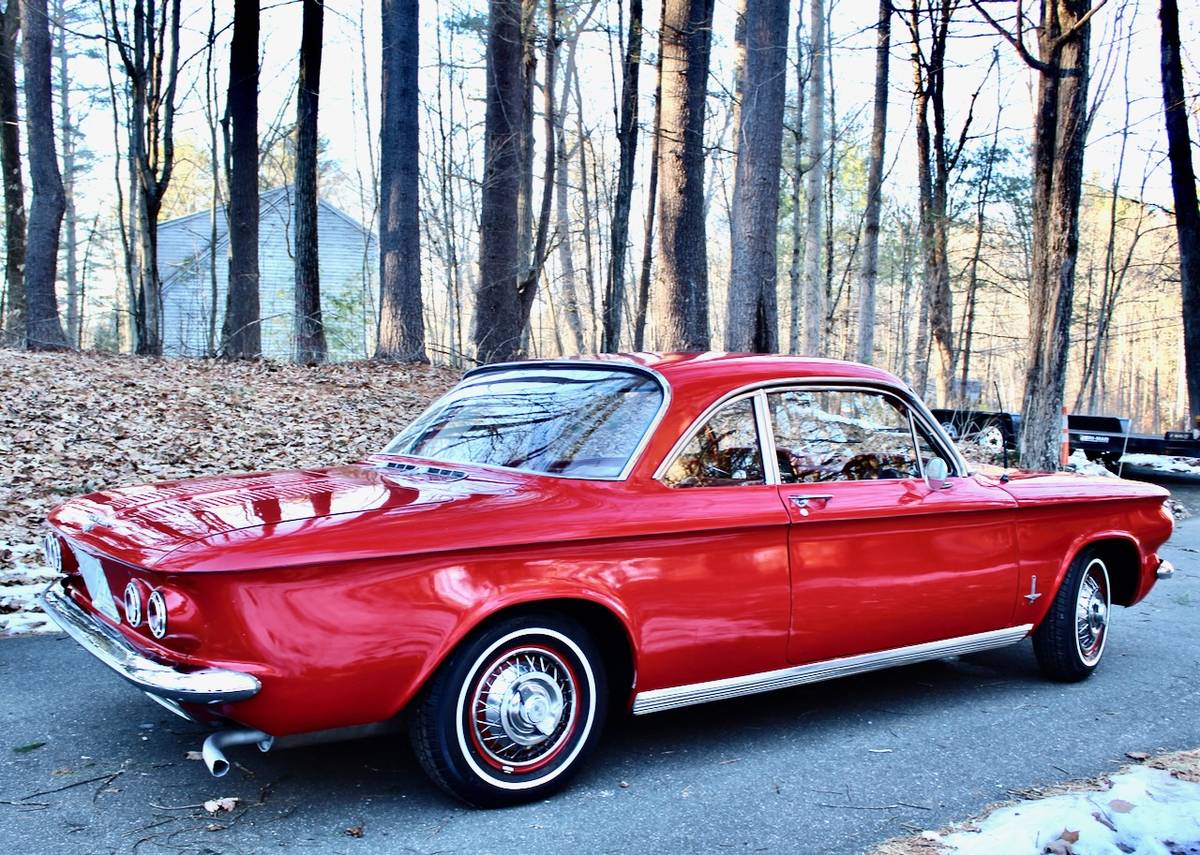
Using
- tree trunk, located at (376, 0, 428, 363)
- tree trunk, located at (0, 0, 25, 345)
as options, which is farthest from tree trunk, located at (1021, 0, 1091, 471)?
tree trunk, located at (0, 0, 25, 345)

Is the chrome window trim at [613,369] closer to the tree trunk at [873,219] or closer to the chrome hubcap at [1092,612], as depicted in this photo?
the chrome hubcap at [1092,612]

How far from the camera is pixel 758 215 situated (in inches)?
420

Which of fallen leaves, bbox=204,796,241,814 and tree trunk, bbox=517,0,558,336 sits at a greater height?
tree trunk, bbox=517,0,558,336

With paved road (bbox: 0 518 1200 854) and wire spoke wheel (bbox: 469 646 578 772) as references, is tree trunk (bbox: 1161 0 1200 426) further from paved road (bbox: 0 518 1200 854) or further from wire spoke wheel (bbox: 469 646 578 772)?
wire spoke wheel (bbox: 469 646 578 772)

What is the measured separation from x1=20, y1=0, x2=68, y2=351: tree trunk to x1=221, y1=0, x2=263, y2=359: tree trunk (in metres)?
2.57

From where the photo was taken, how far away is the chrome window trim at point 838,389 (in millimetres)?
3881

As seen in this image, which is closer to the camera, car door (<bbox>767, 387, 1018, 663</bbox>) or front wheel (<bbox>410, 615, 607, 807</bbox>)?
front wheel (<bbox>410, 615, 607, 807</bbox>)

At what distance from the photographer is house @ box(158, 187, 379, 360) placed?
30.2m

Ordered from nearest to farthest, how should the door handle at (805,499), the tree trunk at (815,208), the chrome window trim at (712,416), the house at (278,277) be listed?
the chrome window trim at (712,416) < the door handle at (805,499) < the tree trunk at (815,208) < the house at (278,277)

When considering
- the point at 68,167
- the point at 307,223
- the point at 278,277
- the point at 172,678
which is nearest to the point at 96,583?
the point at 172,678

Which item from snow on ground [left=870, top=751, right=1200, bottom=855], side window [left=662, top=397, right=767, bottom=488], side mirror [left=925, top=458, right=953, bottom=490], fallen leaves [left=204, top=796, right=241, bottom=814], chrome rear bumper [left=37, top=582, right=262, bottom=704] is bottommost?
snow on ground [left=870, top=751, right=1200, bottom=855]

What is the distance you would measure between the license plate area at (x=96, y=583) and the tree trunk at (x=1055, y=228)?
10505 mm

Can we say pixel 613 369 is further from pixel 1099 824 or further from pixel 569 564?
pixel 1099 824

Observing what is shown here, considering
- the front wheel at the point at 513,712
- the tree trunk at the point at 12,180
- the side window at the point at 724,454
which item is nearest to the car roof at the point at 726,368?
the side window at the point at 724,454
